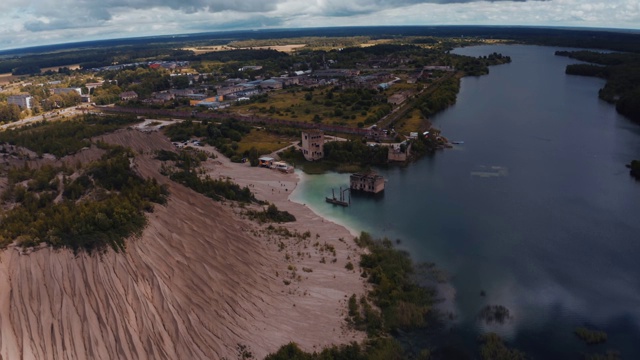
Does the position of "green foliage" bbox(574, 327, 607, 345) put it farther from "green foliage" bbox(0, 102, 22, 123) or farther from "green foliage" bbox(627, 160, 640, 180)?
"green foliage" bbox(0, 102, 22, 123)

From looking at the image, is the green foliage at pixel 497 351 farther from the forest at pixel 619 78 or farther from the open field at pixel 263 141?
the forest at pixel 619 78

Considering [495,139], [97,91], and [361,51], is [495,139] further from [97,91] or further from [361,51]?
[361,51]

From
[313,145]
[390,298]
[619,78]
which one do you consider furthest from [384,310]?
[619,78]

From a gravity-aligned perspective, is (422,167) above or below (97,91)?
below

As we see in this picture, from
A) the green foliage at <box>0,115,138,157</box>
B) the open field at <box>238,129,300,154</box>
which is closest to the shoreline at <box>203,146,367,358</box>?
the open field at <box>238,129,300,154</box>

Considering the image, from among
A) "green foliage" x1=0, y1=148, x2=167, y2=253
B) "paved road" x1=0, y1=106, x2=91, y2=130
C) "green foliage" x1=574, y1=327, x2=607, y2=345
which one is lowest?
"green foliage" x1=574, y1=327, x2=607, y2=345

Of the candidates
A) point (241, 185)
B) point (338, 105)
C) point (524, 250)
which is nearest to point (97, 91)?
point (338, 105)

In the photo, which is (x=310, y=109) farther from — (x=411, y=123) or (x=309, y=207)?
(x=309, y=207)
